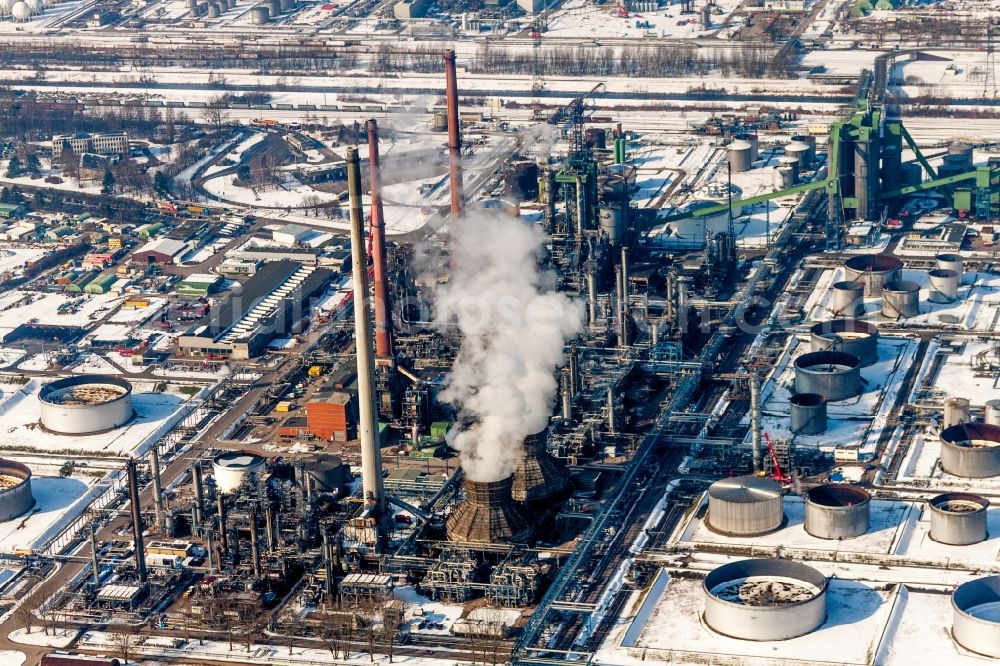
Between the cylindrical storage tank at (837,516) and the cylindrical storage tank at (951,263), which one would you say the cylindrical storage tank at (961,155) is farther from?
the cylindrical storage tank at (837,516)

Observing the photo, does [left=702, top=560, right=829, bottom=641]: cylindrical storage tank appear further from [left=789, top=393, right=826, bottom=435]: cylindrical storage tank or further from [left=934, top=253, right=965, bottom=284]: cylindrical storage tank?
[left=934, top=253, right=965, bottom=284]: cylindrical storage tank

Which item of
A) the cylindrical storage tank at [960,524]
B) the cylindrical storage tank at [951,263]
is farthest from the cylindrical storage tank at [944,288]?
the cylindrical storage tank at [960,524]

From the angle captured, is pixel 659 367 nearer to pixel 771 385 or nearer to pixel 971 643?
pixel 771 385

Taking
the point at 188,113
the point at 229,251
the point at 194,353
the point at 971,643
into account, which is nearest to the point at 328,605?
the point at 971,643

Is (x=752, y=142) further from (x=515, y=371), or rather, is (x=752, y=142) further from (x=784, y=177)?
(x=515, y=371)

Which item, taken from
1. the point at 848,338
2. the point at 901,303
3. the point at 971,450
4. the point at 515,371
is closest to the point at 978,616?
the point at 971,450
